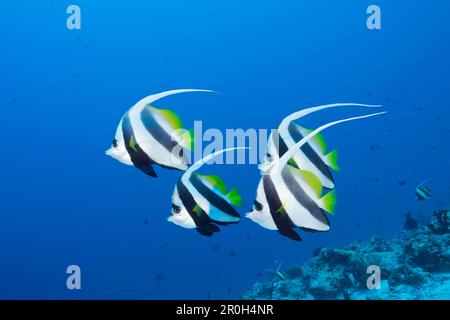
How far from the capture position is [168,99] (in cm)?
7519

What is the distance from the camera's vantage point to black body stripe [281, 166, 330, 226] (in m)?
2.40

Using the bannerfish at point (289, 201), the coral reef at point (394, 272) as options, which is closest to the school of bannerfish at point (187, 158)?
the bannerfish at point (289, 201)

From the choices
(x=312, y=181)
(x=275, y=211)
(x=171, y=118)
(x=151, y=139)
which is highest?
(x=171, y=118)

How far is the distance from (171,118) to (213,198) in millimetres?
606

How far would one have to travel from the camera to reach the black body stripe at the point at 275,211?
240 centimetres

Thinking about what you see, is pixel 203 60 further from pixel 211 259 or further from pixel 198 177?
pixel 198 177

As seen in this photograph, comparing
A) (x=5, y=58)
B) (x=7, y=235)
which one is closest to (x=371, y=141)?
(x=5, y=58)

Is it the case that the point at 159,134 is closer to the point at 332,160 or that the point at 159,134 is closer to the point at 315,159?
the point at 315,159

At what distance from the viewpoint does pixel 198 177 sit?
→ 274 centimetres

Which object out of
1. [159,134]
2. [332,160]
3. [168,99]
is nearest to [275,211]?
[332,160]

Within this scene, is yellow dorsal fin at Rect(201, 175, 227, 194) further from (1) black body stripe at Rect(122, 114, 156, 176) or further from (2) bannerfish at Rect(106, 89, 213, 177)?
(1) black body stripe at Rect(122, 114, 156, 176)

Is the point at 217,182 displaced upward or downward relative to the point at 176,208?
upward

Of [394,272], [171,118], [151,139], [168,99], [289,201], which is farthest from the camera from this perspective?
[168,99]

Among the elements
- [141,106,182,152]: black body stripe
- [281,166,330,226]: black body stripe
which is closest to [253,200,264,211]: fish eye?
[281,166,330,226]: black body stripe
